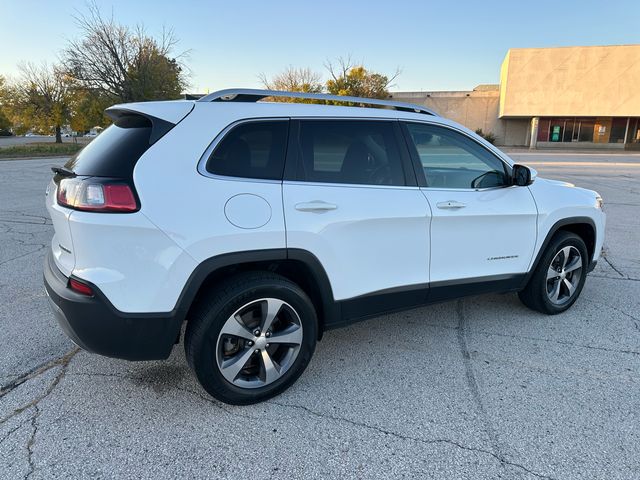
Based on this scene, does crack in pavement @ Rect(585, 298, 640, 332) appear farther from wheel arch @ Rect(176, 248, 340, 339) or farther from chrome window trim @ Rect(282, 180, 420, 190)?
wheel arch @ Rect(176, 248, 340, 339)

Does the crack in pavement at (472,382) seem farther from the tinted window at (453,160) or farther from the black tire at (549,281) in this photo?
the tinted window at (453,160)

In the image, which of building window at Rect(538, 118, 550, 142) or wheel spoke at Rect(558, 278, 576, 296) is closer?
wheel spoke at Rect(558, 278, 576, 296)

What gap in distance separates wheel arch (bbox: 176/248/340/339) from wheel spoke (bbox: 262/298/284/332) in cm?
23

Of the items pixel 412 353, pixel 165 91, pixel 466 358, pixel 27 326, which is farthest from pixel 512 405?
pixel 165 91

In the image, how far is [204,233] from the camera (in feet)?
7.53

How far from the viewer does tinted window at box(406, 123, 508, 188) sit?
125 inches

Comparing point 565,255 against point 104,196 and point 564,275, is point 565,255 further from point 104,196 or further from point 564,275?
point 104,196

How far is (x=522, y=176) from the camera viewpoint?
342cm

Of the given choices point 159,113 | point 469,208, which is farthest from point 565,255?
point 159,113

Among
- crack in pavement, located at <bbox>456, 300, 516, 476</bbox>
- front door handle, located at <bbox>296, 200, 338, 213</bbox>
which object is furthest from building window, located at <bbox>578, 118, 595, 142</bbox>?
front door handle, located at <bbox>296, 200, 338, 213</bbox>

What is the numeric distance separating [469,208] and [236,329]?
1912mm

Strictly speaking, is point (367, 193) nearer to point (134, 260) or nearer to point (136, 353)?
point (134, 260)

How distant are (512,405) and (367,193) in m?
1.62

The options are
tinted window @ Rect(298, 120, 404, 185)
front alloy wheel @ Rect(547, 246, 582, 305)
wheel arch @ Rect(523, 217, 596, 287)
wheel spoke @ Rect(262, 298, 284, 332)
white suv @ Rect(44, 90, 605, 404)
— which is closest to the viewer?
white suv @ Rect(44, 90, 605, 404)
